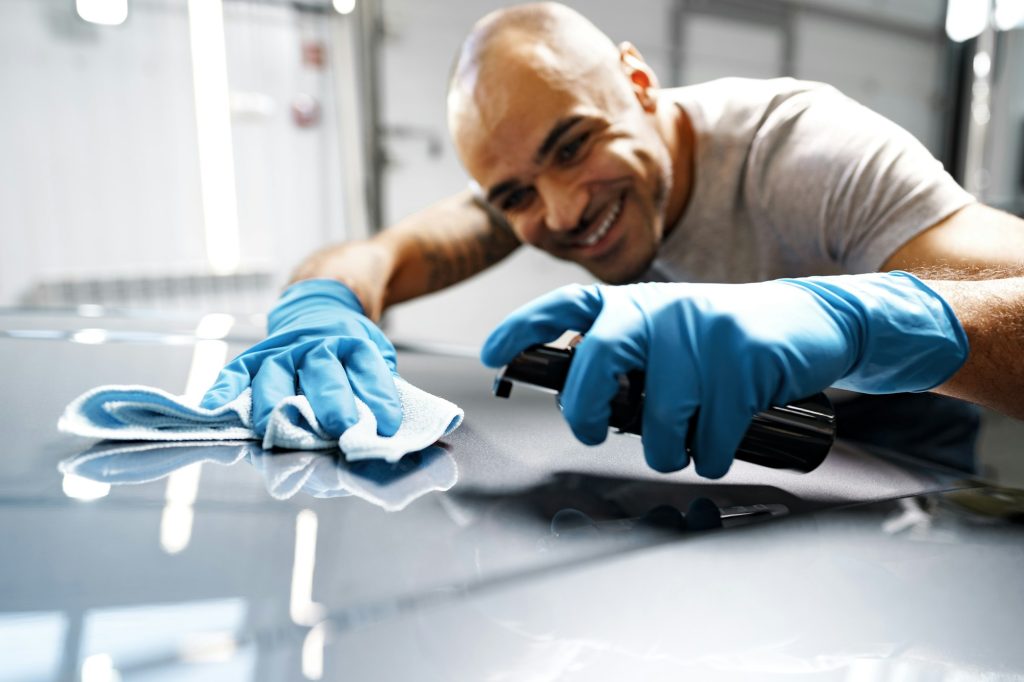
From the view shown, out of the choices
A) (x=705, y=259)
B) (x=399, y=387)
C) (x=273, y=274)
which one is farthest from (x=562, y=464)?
(x=273, y=274)

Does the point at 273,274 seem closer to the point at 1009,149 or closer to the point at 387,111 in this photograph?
the point at 387,111

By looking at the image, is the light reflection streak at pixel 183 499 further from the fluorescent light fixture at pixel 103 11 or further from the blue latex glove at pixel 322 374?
the fluorescent light fixture at pixel 103 11

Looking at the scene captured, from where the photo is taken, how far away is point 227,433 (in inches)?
22.5

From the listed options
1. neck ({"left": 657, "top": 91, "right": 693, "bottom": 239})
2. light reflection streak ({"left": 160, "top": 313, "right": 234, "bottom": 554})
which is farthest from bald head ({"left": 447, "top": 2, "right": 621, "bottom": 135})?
light reflection streak ({"left": 160, "top": 313, "right": 234, "bottom": 554})

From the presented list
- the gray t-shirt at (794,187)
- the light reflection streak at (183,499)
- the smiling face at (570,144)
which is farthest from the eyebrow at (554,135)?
the light reflection streak at (183,499)

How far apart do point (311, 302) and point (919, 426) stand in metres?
1.04

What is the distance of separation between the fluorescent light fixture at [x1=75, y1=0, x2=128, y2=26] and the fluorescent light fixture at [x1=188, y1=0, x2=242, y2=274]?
0.19 m

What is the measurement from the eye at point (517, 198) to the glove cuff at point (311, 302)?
1.04ft

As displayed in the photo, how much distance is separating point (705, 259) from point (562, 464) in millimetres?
734

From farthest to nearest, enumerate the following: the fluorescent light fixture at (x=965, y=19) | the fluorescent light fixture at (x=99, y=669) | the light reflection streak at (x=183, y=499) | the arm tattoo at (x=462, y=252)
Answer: the fluorescent light fixture at (x=965, y=19) < the arm tattoo at (x=462, y=252) < the light reflection streak at (x=183, y=499) < the fluorescent light fixture at (x=99, y=669)

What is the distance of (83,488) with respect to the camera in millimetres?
453

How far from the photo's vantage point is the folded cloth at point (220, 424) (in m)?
0.53

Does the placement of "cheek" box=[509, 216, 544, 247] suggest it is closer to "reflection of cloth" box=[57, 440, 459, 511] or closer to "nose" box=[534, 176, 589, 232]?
"nose" box=[534, 176, 589, 232]

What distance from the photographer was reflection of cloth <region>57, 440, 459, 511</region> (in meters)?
0.47
